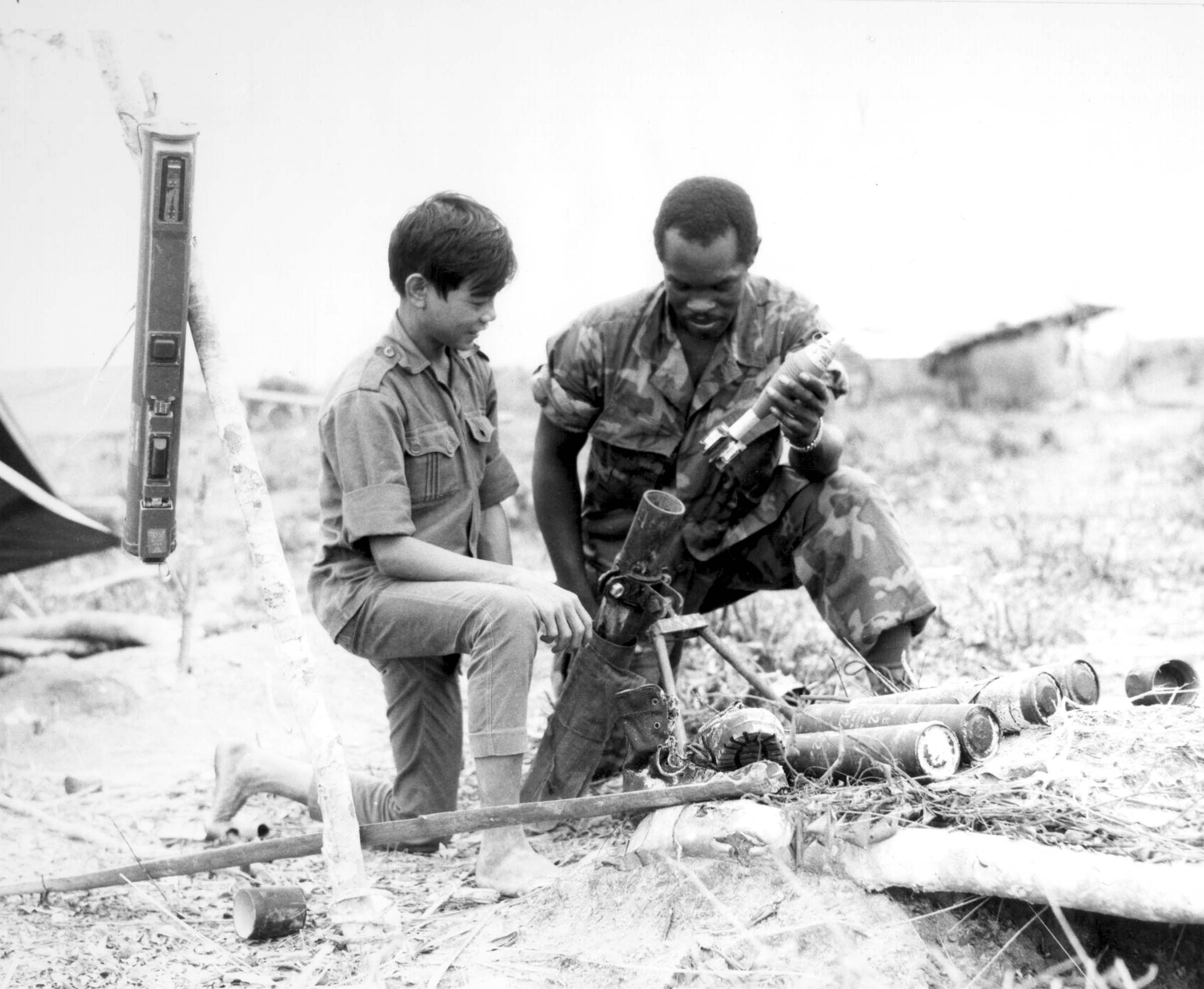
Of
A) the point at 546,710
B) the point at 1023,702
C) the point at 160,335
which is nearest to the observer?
the point at 160,335

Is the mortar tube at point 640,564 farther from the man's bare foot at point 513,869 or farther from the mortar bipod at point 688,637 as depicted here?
the man's bare foot at point 513,869

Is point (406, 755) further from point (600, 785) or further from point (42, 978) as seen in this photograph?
point (42, 978)

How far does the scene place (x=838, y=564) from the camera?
12.0 ft

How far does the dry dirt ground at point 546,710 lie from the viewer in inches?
99.4

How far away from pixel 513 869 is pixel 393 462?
37.7 inches

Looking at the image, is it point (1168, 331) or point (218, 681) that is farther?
point (1168, 331)

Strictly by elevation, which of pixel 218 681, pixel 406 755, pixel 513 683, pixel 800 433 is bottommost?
pixel 218 681

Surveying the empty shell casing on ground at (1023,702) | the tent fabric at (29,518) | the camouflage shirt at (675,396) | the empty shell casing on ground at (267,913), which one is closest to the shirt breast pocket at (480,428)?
the camouflage shirt at (675,396)

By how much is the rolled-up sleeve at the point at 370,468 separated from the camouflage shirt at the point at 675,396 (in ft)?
2.85

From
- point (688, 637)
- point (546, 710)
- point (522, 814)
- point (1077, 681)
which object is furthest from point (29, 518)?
point (1077, 681)

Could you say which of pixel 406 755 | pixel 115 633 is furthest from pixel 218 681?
pixel 406 755

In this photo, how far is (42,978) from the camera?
268 centimetres

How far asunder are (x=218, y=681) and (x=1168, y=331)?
6.68 meters

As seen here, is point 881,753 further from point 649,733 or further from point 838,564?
point 838,564
